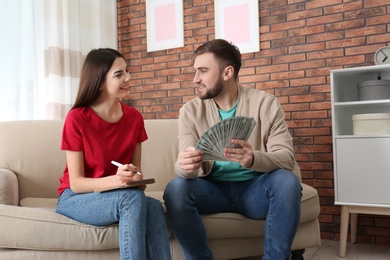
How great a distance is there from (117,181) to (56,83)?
1.98 metres

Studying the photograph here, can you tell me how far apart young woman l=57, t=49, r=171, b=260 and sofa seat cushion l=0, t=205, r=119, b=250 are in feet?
0.15

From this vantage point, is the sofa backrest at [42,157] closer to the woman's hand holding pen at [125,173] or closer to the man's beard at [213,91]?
the man's beard at [213,91]

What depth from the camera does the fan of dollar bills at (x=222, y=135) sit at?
1.79 meters

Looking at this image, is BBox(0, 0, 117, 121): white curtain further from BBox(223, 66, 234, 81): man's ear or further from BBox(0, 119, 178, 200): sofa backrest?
BBox(223, 66, 234, 81): man's ear

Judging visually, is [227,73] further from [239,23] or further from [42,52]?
[42,52]

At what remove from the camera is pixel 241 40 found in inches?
140

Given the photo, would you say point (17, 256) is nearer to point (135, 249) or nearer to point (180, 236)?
point (135, 249)

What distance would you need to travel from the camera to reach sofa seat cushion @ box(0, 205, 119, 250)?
183cm

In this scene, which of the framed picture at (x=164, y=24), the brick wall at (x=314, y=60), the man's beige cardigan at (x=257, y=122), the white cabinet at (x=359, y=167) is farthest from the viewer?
the framed picture at (x=164, y=24)

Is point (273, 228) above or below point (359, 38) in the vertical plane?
below

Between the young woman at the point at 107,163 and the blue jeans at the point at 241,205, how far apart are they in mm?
158

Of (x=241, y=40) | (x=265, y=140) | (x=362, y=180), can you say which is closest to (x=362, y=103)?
(x=362, y=180)

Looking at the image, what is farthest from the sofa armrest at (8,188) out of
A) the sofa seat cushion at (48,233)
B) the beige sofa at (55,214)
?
the sofa seat cushion at (48,233)

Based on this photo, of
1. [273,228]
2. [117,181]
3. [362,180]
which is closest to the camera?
[117,181]
